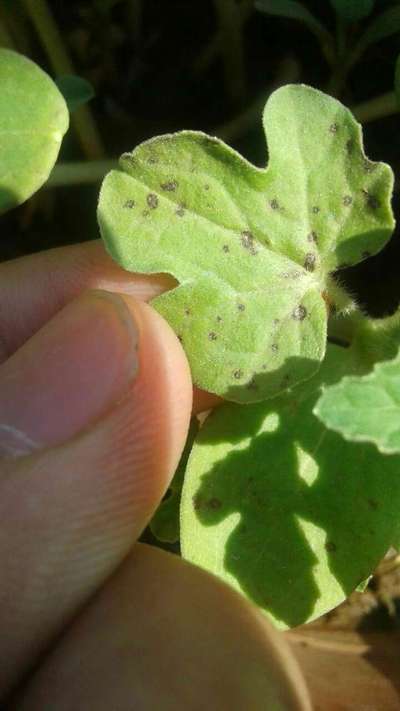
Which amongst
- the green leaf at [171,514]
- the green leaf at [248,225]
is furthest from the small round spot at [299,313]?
the green leaf at [171,514]

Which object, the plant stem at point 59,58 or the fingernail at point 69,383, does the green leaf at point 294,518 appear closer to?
the fingernail at point 69,383

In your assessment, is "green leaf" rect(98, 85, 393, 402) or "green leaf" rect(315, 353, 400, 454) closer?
"green leaf" rect(315, 353, 400, 454)

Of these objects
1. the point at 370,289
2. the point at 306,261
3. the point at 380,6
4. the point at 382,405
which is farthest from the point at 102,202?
the point at 380,6

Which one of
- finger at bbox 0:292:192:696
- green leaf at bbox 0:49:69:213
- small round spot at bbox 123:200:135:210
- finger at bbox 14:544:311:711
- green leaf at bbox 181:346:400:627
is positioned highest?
green leaf at bbox 0:49:69:213

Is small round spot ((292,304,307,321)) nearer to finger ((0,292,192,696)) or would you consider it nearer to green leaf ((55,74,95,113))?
finger ((0,292,192,696))

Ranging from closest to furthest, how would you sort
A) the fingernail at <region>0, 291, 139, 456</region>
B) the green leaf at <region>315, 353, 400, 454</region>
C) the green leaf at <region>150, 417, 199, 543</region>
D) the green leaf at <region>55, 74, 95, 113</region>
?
the green leaf at <region>315, 353, 400, 454</region> < the fingernail at <region>0, 291, 139, 456</region> < the green leaf at <region>55, 74, 95, 113</region> < the green leaf at <region>150, 417, 199, 543</region>

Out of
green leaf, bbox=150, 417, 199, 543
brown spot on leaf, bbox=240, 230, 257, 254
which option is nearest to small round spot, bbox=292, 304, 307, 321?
brown spot on leaf, bbox=240, 230, 257, 254
